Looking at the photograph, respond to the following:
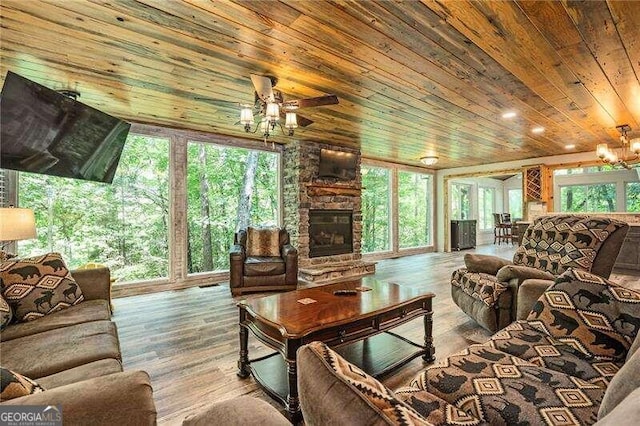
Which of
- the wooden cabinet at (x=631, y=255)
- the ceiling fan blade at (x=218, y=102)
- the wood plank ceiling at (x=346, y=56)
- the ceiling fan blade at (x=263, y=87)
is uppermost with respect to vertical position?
the ceiling fan blade at (x=218, y=102)

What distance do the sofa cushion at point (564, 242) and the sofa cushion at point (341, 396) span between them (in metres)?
2.71

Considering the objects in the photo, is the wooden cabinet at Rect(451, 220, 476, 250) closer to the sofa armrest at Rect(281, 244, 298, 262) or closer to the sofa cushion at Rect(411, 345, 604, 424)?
the sofa armrest at Rect(281, 244, 298, 262)

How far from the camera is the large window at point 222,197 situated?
5.01 meters

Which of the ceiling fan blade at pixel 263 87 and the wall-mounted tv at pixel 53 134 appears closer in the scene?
the wall-mounted tv at pixel 53 134

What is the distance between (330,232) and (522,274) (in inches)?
145

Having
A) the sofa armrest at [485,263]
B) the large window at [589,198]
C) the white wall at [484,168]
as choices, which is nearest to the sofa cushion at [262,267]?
the sofa armrest at [485,263]

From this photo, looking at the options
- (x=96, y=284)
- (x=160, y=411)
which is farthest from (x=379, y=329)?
(x=96, y=284)

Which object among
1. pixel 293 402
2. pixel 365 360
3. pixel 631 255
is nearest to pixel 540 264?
pixel 365 360

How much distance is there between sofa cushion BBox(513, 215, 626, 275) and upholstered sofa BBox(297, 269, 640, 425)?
89cm

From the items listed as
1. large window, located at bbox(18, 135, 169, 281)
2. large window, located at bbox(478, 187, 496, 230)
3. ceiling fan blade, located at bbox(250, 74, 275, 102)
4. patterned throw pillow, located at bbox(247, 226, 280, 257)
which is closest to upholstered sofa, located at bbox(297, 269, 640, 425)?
ceiling fan blade, located at bbox(250, 74, 275, 102)

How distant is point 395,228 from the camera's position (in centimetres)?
786

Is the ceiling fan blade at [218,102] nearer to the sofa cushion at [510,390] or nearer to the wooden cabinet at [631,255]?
the sofa cushion at [510,390]

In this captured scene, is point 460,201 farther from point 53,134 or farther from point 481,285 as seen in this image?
point 53,134

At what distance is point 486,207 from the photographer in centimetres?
1153
